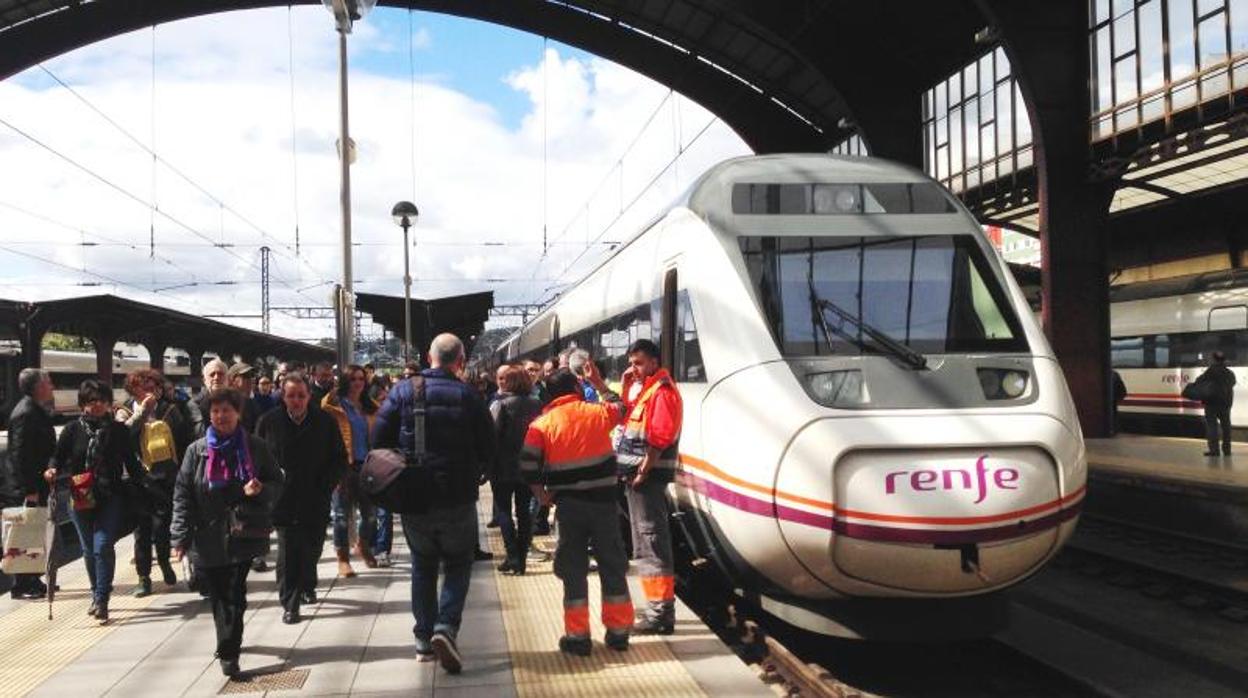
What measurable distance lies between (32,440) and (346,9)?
6287 mm

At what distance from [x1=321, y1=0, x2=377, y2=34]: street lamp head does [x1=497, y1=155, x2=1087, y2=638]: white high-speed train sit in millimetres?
5957

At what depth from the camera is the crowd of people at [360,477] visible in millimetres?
4852

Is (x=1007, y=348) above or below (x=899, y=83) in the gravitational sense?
below

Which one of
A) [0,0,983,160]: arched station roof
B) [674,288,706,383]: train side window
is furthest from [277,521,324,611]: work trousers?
[0,0,983,160]: arched station roof

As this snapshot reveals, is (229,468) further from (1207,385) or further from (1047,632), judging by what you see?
(1207,385)

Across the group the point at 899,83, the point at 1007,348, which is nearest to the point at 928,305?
the point at 1007,348

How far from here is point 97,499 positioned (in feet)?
20.7

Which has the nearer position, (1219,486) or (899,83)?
(1219,486)

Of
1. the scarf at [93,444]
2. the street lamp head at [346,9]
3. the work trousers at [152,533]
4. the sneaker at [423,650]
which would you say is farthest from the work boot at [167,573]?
the street lamp head at [346,9]

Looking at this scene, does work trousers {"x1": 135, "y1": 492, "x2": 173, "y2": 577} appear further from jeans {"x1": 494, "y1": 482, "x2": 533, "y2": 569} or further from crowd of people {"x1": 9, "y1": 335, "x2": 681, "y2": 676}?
jeans {"x1": 494, "y1": 482, "x2": 533, "y2": 569}

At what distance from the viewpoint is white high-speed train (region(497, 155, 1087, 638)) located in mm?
4562

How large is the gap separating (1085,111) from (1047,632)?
12.7 meters

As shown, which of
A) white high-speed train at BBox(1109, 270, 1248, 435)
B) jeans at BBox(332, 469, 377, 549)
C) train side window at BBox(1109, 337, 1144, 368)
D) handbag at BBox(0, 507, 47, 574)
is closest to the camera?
handbag at BBox(0, 507, 47, 574)

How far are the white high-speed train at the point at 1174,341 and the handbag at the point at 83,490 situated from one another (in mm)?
17368
